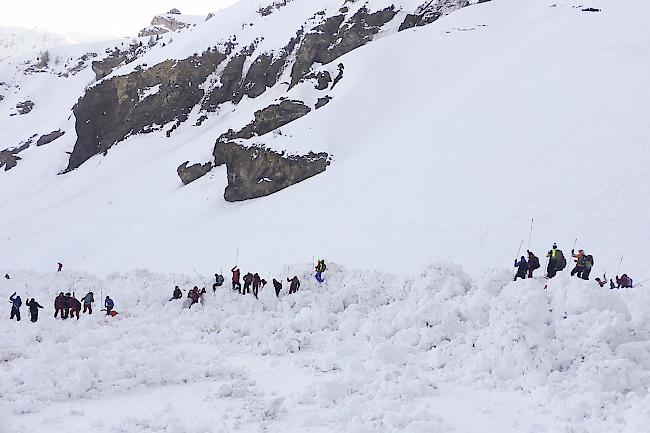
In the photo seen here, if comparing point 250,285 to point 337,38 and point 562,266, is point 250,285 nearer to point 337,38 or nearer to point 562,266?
point 562,266

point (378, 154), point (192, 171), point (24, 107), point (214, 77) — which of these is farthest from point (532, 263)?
point (24, 107)

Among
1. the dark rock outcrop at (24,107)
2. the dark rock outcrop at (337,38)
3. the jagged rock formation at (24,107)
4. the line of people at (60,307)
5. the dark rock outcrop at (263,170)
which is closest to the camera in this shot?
the line of people at (60,307)

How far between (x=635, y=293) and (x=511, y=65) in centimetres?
2411

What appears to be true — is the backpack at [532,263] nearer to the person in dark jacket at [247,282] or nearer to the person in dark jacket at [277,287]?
the person in dark jacket at [277,287]

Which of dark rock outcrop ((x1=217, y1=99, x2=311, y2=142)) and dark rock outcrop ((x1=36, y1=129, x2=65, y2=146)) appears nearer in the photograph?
dark rock outcrop ((x1=217, y1=99, x2=311, y2=142))

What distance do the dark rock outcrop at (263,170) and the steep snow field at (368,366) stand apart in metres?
16.7

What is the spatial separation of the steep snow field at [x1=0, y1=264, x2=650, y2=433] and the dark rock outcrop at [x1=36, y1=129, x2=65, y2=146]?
58875 mm

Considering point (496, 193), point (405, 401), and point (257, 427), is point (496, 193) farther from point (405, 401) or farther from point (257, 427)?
point (257, 427)

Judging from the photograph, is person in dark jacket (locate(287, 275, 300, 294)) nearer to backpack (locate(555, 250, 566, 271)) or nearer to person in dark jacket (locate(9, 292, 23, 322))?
backpack (locate(555, 250, 566, 271))

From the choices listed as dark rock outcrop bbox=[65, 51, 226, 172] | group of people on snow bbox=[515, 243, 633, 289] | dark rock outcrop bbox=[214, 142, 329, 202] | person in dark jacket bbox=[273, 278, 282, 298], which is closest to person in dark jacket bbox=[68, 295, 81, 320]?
person in dark jacket bbox=[273, 278, 282, 298]

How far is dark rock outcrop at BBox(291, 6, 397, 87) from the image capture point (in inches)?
1805

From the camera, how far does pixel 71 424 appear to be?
7.80 metres

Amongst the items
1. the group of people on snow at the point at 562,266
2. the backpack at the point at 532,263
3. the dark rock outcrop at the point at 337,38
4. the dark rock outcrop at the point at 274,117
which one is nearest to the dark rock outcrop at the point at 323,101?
the dark rock outcrop at the point at 274,117

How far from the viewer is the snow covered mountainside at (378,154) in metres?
19.6
